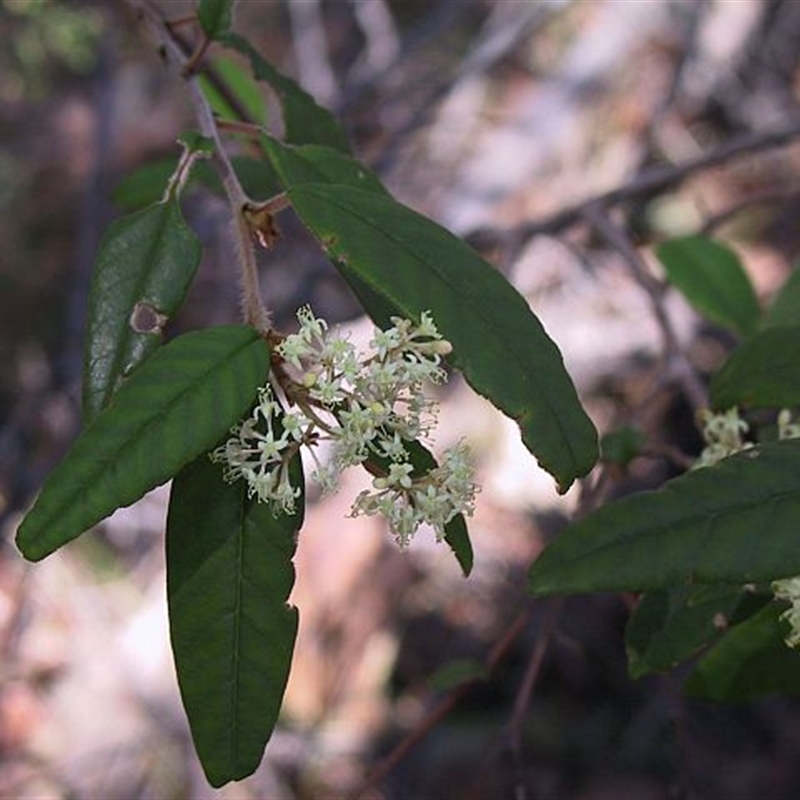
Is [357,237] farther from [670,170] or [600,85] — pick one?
[600,85]

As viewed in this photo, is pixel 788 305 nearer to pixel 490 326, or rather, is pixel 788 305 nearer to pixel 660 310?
pixel 660 310

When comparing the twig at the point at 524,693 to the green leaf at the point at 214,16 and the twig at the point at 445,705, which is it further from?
the green leaf at the point at 214,16

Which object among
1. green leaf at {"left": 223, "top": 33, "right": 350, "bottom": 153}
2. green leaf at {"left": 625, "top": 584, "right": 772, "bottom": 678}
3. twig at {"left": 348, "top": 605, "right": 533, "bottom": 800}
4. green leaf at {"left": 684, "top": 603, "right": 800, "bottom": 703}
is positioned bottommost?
twig at {"left": 348, "top": 605, "right": 533, "bottom": 800}

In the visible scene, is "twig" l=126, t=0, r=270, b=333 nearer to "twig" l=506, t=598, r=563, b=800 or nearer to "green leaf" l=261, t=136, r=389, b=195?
"green leaf" l=261, t=136, r=389, b=195

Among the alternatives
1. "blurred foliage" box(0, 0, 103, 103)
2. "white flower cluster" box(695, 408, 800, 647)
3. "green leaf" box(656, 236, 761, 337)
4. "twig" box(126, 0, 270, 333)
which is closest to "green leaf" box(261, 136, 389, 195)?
"twig" box(126, 0, 270, 333)

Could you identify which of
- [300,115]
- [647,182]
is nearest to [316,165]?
[300,115]

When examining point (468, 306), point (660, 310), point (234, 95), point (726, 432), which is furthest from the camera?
point (234, 95)
